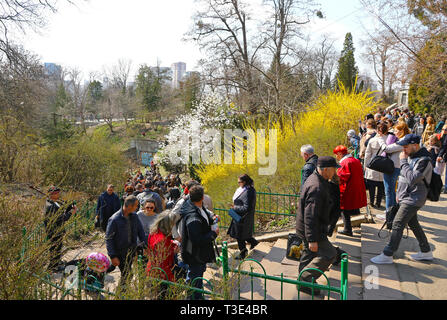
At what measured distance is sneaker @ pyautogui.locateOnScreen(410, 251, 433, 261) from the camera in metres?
3.89

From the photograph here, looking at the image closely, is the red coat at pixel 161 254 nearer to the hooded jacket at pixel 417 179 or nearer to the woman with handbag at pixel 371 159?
the hooded jacket at pixel 417 179

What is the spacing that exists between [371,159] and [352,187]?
971 millimetres

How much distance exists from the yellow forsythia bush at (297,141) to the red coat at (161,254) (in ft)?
18.0

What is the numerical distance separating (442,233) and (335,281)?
7.38ft

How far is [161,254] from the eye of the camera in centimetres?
339

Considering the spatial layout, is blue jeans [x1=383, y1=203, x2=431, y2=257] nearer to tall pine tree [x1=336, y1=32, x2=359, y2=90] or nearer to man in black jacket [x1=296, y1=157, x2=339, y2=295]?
man in black jacket [x1=296, y1=157, x2=339, y2=295]

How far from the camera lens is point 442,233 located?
4.75 m

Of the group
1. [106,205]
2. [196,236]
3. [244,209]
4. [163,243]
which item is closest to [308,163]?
[244,209]

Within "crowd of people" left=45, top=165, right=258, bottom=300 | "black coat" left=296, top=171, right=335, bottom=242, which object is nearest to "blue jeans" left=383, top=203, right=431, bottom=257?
"black coat" left=296, top=171, right=335, bottom=242

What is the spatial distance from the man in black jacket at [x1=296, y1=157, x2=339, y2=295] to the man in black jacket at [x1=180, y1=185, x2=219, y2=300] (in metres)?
1.07

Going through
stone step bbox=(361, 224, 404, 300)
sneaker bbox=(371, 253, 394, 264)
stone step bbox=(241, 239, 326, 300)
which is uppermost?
sneaker bbox=(371, 253, 394, 264)

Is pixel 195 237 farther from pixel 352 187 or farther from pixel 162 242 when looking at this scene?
pixel 352 187
